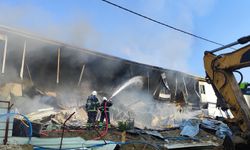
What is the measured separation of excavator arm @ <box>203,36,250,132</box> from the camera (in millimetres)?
7289

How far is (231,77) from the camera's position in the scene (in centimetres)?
789

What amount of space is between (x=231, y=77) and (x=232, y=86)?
0.28 m

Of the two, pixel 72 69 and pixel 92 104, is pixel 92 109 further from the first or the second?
pixel 72 69

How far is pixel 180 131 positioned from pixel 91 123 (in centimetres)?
407

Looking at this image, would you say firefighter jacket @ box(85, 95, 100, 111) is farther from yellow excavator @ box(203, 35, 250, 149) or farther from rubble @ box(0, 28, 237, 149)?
yellow excavator @ box(203, 35, 250, 149)

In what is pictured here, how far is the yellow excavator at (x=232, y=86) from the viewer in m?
7.17

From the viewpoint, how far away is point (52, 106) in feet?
47.8

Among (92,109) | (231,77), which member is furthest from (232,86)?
(92,109)

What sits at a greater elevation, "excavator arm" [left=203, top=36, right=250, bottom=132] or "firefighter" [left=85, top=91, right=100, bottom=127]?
"excavator arm" [left=203, top=36, right=250, bottom=132]

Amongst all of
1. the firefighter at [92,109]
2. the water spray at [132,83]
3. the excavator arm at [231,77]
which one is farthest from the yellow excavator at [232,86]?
the water spray at [132,83]

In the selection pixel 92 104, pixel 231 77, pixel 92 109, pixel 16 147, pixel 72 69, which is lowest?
pixel 16 147

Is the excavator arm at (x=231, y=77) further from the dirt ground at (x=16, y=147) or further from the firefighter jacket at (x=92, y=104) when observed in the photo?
the firefighter jacket at (x=92, y=104)

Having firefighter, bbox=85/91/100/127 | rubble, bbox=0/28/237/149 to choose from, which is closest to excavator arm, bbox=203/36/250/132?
rubble, bbox=0/28/237/149

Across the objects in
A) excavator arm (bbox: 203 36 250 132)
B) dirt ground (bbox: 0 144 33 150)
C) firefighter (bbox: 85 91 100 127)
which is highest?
excavator arm (bbox: 203 36 250 132)
